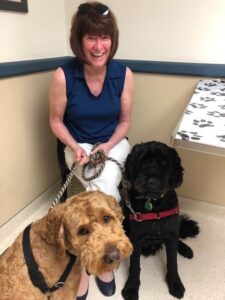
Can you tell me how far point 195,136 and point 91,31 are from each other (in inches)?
28.0

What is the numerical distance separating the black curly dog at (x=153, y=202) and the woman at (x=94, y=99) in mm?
118

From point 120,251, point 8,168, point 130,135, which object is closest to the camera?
point 120,251

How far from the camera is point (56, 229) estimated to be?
106cm

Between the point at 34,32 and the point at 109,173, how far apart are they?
98 centimetres

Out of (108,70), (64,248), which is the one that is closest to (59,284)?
(64,248)

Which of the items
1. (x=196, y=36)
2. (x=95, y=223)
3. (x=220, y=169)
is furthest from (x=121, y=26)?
(x=95, y=223)

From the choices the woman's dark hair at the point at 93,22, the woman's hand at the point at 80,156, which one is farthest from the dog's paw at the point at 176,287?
the woman's dark hair at the point at 93,22

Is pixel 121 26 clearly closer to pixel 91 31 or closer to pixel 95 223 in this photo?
pixel 91 31

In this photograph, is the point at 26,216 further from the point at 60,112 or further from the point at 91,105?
the point at 91,105

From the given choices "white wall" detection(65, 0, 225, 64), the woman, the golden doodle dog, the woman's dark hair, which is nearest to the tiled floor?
the woman

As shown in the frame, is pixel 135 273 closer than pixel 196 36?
Yes

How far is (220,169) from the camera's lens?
2.02 m

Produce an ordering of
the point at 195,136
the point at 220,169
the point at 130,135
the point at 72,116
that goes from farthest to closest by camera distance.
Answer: the point at 130,135
the point at 220,169
the point at 72,116
the point at 195,136

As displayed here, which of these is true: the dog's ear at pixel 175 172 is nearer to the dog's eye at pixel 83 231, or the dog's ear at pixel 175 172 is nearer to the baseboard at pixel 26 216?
the dog's eye at pixel 83 231
